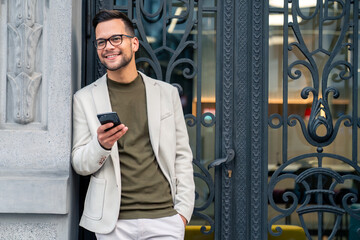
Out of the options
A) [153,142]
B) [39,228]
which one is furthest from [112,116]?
[39,228]

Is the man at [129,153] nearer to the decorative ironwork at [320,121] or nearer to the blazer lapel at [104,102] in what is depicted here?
the blazer lapel at [104,102]

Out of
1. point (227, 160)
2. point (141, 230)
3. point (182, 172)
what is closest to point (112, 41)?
point (182, 172)

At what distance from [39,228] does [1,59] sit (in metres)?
1.21

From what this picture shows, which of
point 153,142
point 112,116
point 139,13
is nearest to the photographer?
point 112,116

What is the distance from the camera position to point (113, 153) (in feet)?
10.8

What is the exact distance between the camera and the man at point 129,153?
326 cm

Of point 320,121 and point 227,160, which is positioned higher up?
point 320,121

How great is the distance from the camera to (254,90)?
418 centimetres

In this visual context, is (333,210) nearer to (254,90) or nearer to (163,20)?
(254,90)

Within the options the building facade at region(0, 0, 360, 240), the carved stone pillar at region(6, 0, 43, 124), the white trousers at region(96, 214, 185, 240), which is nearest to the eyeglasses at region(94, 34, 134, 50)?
the carved stone pillar at region(6, 0, 43, 124)

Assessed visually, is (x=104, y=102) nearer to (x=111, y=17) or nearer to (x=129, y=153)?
(x=129, y=153)

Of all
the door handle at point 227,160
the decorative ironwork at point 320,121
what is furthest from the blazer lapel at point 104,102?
the decorative ironwork at point 320,121

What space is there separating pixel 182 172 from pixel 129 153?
0.42 meters

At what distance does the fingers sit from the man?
0.16 ft
